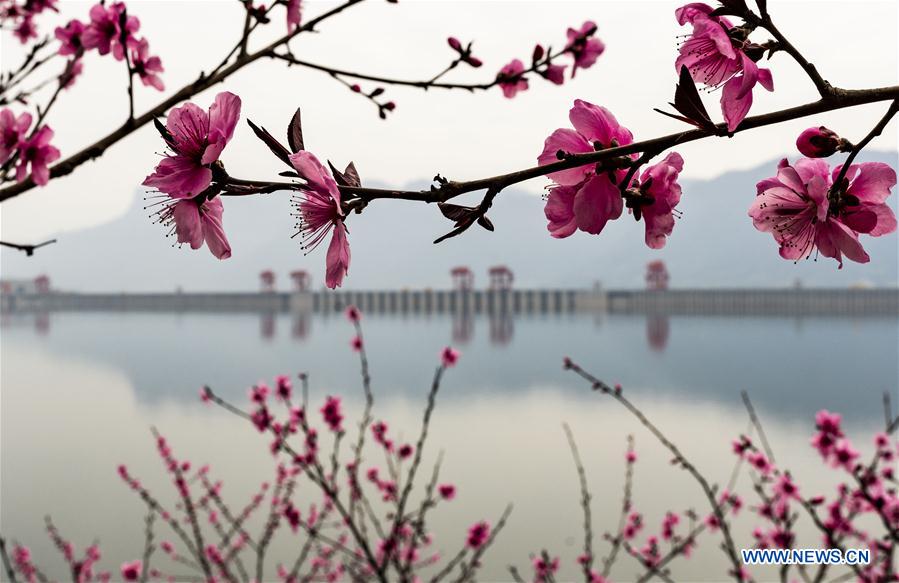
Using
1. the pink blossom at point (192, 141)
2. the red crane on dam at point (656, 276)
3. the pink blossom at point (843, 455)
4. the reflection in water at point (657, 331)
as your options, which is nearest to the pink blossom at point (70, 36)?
the pink blossom at point (192, 141)

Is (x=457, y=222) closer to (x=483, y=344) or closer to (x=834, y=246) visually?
(x=834, y=246)

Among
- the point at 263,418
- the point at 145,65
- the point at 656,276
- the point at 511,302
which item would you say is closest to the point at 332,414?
the point at 263,418

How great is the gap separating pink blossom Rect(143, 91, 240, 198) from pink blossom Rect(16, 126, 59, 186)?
1420 mm

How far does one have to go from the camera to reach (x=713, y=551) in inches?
275

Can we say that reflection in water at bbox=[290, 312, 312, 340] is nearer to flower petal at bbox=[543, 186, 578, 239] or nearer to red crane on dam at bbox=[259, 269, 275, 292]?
red crane on dam at bbox=[259, 269, 275, 292]

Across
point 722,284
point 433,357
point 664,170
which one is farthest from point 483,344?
point 722,284

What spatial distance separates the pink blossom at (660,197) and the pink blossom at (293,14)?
1.35 m

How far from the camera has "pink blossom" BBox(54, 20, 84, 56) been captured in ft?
6.98

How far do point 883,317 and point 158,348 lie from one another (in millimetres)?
51999

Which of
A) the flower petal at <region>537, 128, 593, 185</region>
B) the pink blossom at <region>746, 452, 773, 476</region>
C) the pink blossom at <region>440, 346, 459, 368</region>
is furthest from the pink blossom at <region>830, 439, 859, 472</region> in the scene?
the flower petal at <region>537, 128, 593, 185</region>

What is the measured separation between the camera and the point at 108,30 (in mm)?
1966

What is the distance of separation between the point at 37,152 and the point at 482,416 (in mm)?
14002

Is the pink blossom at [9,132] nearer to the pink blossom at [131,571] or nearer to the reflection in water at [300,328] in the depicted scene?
the pink blossom at [131,571]

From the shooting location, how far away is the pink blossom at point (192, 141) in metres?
0.57
